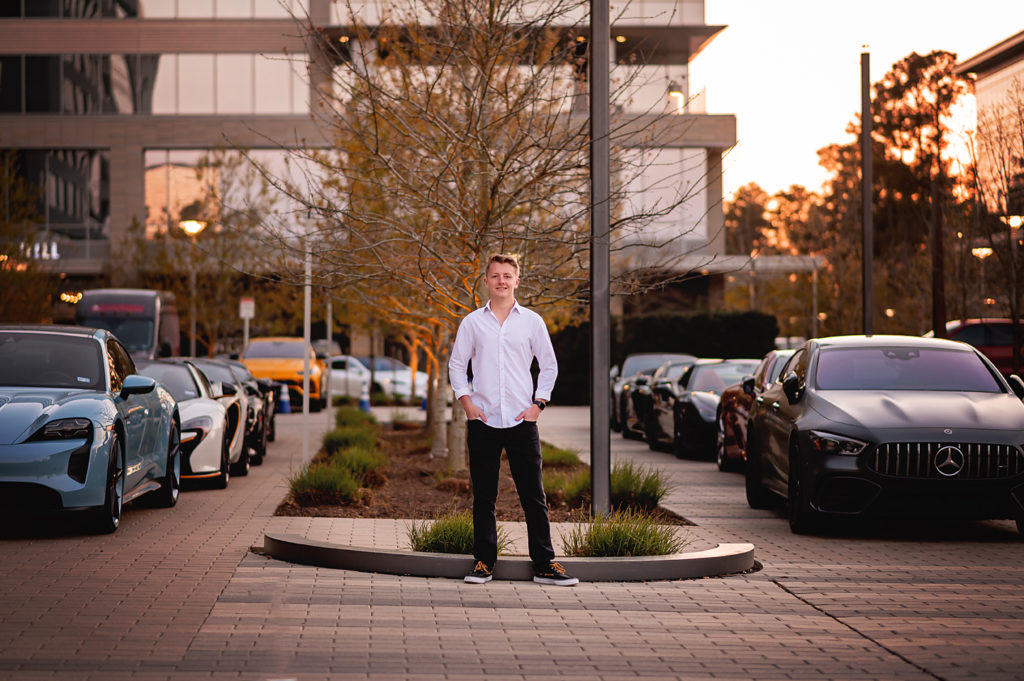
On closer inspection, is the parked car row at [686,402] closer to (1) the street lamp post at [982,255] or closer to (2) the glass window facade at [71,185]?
(1) the street lamp post at [982,255]

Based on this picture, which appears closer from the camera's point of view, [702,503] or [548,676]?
[548,676]

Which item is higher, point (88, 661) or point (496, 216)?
point (496, 216)

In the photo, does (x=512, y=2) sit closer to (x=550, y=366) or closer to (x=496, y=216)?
(x=496, y=216)

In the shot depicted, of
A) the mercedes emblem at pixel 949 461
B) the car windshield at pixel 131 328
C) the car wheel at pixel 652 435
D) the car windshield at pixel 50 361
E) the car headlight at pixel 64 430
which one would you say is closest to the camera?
the car headlight at pixel 64 430

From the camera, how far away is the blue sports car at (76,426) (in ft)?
33.1

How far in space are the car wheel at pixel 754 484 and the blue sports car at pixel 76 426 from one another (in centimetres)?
553

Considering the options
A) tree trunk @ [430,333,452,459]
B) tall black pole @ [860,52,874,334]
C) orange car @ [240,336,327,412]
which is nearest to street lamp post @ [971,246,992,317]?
tall black pole @ [860,52,874,334]

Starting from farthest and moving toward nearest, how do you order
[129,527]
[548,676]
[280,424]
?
[280,424] < [129,527] < [548,676]

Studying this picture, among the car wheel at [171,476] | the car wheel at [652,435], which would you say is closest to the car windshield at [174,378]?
the car wheel at [171,476]

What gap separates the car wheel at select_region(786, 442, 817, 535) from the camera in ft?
36.4

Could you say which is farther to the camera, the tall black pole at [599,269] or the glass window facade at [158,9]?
the glass window facade at [158,9]

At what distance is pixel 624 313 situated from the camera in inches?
2272

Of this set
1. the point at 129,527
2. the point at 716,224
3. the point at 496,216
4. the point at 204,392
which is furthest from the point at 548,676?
the point at 716,224

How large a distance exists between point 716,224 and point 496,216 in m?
41.0
